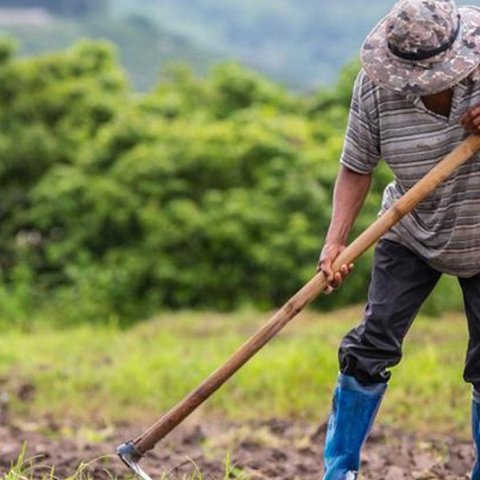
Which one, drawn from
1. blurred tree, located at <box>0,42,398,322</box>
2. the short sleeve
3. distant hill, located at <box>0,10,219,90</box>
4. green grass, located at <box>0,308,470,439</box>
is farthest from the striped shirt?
distant hill, located at <box>0,10,219,90</box>

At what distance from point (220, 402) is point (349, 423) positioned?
5.00m

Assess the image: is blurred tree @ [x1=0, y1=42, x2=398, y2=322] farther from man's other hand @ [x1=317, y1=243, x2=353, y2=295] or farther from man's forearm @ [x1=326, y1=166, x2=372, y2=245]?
man's other hand @ [x1=317, y1=243, x2=353, y2=295]

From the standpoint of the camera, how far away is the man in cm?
454

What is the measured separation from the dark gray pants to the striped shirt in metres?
0.07

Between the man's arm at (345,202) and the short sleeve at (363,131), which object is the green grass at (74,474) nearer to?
the man's arm at (345,202)

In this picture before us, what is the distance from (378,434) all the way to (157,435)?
328 centimetres

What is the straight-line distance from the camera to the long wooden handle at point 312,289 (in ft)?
15.2

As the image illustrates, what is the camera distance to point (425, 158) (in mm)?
4777

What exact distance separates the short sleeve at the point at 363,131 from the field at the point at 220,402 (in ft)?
5.01

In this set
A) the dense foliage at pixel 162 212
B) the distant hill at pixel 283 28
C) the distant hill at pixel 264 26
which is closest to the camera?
the dense foliage at pixel 162 212

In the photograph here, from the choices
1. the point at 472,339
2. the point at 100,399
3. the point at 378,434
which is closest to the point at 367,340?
the point at 472,339

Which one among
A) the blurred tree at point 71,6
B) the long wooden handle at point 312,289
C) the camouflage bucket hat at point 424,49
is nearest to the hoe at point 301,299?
the long wooden handle at point 312,289

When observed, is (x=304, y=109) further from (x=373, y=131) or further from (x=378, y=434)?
(x=373, y=131)

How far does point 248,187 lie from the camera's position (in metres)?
17.8
